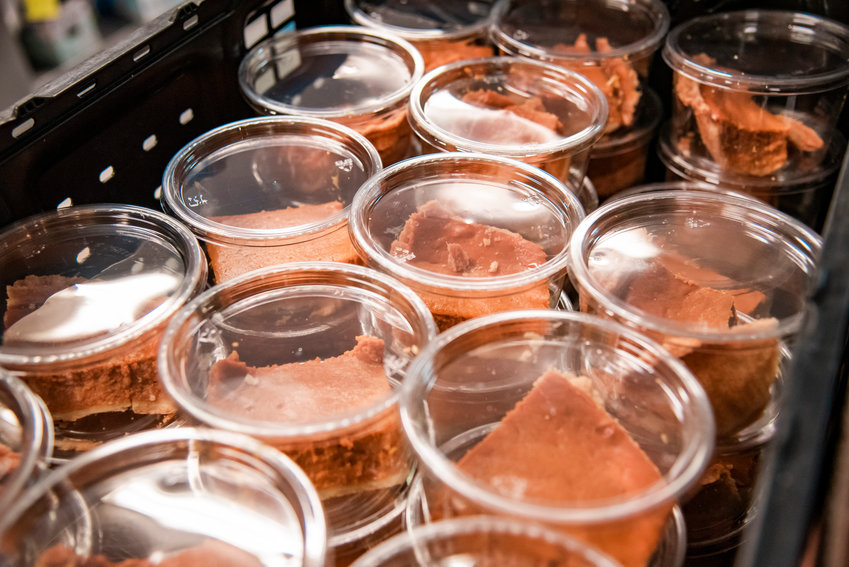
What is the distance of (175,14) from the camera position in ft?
4.02

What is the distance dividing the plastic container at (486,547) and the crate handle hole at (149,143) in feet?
2.87

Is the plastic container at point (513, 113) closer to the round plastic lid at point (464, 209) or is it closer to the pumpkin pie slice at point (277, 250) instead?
the round plastic lid at point (464, 209)

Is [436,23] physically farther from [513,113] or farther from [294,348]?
[294,348]

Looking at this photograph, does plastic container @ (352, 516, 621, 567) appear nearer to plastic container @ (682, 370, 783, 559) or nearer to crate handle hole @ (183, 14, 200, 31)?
plastic container @ (682, 370, 783, 559)

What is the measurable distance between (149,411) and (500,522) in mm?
601

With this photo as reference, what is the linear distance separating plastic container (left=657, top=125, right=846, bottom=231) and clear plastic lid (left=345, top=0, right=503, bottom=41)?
1.87 ft

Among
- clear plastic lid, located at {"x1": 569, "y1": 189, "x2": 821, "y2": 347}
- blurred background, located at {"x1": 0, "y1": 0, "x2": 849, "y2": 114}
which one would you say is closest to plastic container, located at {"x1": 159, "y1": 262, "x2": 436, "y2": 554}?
clear plastic lid, located at {"x1": 569, "y1": 189, "x2": 821, "y2": 347}

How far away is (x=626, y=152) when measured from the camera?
63.4 inches

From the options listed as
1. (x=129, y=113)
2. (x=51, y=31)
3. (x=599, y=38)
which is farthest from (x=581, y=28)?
(x=51, y=31)

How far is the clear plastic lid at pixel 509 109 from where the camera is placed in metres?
1.31

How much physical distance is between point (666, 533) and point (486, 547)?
0.29 metres

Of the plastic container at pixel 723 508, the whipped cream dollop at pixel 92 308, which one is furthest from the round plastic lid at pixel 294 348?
the plastic container at pixel 723 508

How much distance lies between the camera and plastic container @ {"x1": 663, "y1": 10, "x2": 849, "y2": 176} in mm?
1427

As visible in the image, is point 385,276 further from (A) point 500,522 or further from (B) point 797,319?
(B) point 797,319
